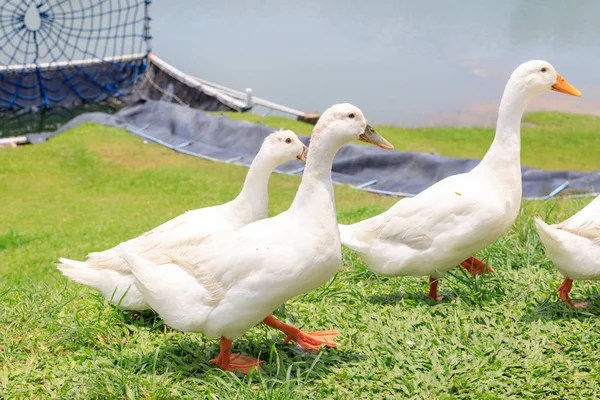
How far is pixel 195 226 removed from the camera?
4.02 meters

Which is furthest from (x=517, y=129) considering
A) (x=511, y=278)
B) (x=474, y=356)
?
(x=474, y=356)

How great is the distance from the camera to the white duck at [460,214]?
418cm

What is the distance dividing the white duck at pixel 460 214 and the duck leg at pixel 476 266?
304 millimetres

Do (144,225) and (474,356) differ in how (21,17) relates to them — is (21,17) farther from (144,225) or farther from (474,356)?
(474,356)

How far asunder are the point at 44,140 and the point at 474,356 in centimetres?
1188

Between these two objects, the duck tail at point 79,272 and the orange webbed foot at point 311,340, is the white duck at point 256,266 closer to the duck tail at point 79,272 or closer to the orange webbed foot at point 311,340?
the orange webbed foot at point 311,340

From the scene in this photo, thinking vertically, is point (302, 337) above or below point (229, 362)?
Result: above

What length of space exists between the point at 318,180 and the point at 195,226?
3.07 ft

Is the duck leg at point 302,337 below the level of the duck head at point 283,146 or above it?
below

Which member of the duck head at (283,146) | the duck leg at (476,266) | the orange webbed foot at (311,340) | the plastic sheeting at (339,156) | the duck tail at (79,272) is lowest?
the plastic sheeting at (339,156)

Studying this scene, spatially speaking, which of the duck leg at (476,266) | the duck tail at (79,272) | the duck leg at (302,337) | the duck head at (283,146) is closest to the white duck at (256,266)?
the duck leg at (302,337)

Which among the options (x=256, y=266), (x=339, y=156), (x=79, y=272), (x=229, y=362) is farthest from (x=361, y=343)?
(x=339, y=156)

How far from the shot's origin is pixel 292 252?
3.29 metres

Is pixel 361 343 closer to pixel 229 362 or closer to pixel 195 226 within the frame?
pixel 229 362
